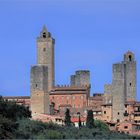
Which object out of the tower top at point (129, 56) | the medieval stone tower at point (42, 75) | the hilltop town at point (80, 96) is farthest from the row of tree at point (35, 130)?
the tower top at point (129, 56)

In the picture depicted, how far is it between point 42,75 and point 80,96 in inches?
243

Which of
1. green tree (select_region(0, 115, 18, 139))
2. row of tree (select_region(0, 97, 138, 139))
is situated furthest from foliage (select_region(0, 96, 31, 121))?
green tree (select_region(0, 115, 18, 139))

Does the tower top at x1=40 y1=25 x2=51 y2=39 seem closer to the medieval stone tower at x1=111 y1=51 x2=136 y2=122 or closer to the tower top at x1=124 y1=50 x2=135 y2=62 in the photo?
the tower top at x1=124 y1=50 x2=135 y2=62

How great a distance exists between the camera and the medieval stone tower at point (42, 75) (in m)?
96.3

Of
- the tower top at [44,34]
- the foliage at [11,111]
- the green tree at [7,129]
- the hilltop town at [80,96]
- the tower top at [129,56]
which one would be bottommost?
the green tree at [7,129]

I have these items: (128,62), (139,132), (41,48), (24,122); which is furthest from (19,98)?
(24,122)

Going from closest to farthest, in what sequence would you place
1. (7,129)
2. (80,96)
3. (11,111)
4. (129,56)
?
(7,129)
(11,111)
(129,56)
(80,96)

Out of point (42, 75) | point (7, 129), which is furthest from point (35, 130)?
point (42, 75)

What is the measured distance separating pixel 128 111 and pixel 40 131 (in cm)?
3499

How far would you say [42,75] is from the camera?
98.3 metres

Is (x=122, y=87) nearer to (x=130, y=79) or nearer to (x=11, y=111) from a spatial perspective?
(x=130, y=79)

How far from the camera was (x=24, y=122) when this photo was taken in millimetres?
67438

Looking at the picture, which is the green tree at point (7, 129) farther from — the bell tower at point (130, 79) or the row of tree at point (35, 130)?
the bell tower at point (130, 79)

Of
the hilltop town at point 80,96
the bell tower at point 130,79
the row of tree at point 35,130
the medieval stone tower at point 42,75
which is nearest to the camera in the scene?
the row of tree at point 35,130
